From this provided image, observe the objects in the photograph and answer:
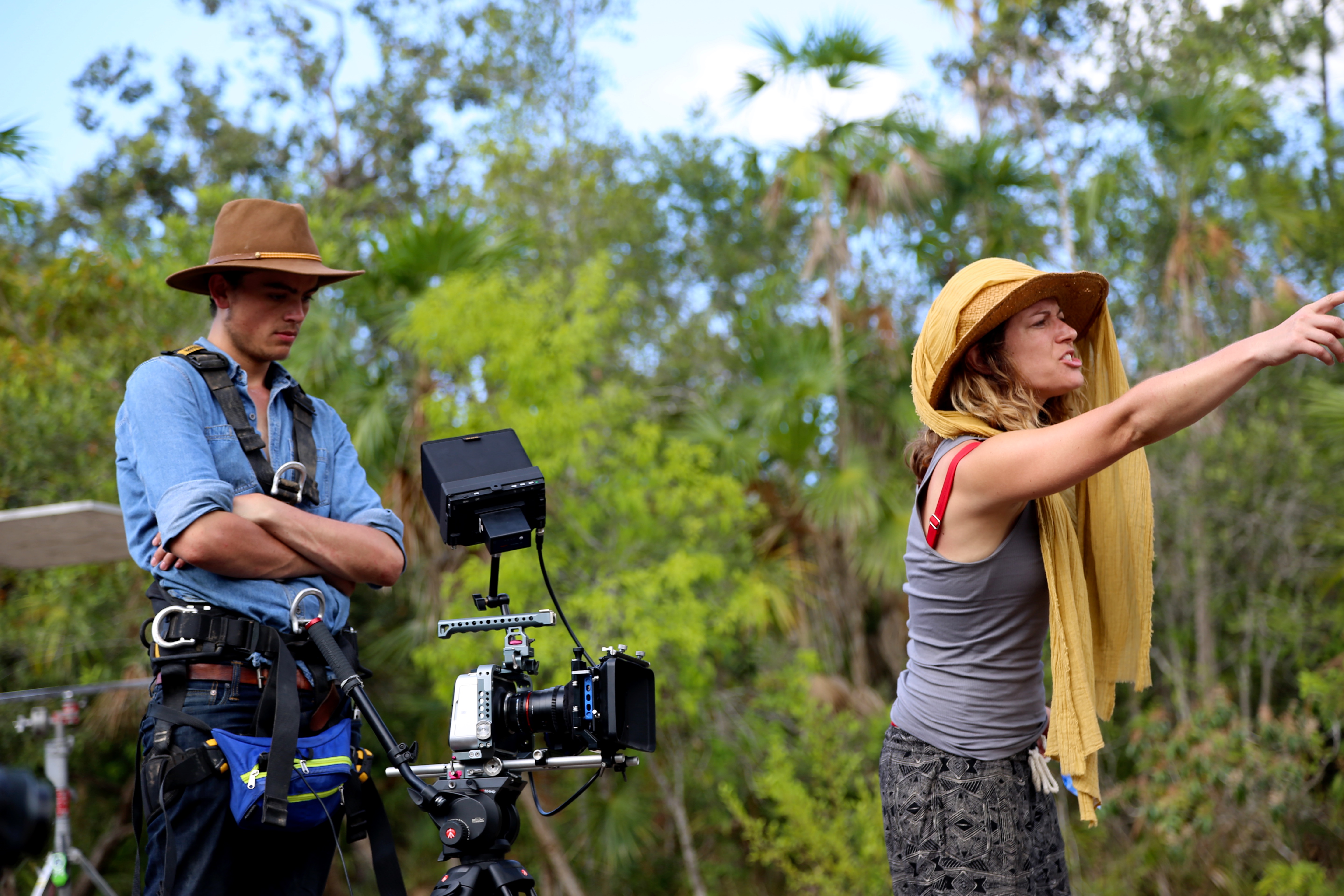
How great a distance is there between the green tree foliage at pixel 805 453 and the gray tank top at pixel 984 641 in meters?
4.37

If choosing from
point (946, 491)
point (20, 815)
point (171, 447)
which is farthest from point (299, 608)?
point (946, 491)

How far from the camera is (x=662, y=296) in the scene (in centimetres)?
1520

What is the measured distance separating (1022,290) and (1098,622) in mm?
769

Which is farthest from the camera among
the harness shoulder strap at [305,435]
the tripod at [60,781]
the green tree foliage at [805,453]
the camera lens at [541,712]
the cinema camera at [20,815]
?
the green tree foliage at [805,453]

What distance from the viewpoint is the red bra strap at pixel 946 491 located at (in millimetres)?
2021

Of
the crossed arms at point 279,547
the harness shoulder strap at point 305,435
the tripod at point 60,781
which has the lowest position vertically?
the tripod at point 60,781

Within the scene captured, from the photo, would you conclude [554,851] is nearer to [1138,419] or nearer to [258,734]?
[258,734]

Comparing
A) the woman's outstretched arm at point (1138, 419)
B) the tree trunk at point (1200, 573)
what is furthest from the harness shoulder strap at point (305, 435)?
the tree trunk at point (1200, 573)

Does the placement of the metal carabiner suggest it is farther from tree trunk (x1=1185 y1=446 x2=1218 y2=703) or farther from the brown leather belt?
tree trunk (x1=1185 y1=446 x2=1218 y2=703)

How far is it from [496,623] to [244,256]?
1.04 meters

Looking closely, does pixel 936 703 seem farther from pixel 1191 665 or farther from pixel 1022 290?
pixel 1191 665

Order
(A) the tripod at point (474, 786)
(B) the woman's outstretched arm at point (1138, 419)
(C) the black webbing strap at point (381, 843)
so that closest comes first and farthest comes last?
(B) the woman's outstretched arm at point (1138, 419) < (A) the tripod at point (474, 786) < (C) the black webbing strap at point (381, 843)

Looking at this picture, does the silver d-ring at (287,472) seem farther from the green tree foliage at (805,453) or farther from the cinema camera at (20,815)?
the green tree foliage at (805,453)

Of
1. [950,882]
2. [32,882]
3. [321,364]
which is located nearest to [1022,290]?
[950,882]
